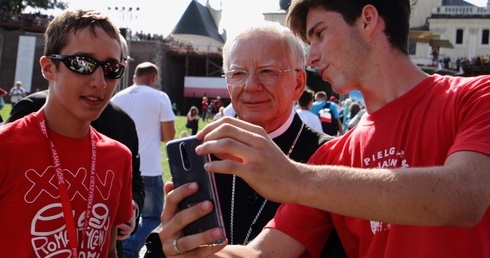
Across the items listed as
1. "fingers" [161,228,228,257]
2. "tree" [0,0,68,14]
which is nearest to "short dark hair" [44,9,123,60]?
"fingers" [161,228,228,257]

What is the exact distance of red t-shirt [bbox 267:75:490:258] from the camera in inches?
65.7

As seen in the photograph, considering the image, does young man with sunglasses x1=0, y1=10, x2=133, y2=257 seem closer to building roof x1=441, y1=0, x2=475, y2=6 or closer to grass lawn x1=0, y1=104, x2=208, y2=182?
grass lawn x1=0, y1=104, x2=208, y2=182

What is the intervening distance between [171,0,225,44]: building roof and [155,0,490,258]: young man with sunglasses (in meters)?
66.2

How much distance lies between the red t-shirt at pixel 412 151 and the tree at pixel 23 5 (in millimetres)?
61571

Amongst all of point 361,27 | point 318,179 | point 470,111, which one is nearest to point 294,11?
point 361,27

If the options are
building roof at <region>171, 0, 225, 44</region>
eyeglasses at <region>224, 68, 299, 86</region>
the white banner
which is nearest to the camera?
eyeglasses at <region>224, 68, 299, 86</region>

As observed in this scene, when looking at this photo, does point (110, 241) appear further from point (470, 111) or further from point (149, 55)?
point (149, 55)

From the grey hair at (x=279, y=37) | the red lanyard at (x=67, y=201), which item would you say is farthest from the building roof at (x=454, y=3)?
the red lanyard at (x=67, y=201)

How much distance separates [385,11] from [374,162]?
0.71 meters

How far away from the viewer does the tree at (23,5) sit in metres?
A: 56.9

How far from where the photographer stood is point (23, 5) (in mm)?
58250

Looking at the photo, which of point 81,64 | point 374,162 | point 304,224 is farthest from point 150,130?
point 374,162

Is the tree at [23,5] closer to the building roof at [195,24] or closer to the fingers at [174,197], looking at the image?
the building roof at [195,24]

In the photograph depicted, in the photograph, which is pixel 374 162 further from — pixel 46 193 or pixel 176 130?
pixel 176 130
